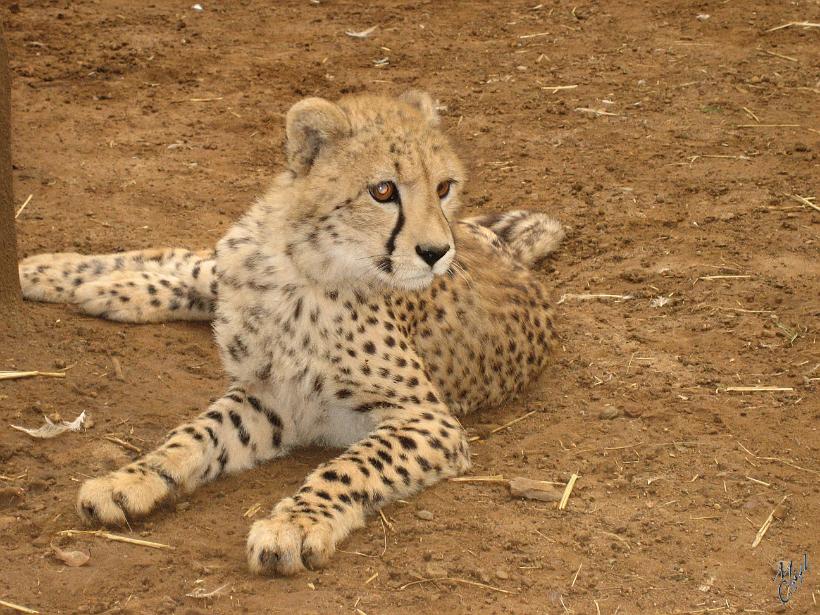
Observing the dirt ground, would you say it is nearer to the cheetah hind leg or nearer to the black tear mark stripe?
the cheetah hind leg

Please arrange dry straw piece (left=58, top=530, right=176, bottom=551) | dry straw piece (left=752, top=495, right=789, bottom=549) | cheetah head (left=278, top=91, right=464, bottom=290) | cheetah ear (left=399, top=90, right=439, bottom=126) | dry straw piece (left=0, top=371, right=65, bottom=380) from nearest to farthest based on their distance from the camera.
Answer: dry straw piece (left=58, top=530, right=176, bottom=551) → dry straw piece (left=752, top=495, right=789, bottom=549) → cheetah head (left=278, top=91, right=464, bottom=290) → cheetah ear (left=399, top=90, right=439, bottom=126) → dry straw piece (left=0, top=371, right=65, bottom=380)

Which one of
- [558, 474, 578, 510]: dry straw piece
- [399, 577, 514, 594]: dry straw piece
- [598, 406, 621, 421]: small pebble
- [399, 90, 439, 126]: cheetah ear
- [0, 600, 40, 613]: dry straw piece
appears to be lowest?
[598, 406, 621, 421]: small pebble

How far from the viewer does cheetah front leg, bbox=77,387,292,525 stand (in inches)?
128

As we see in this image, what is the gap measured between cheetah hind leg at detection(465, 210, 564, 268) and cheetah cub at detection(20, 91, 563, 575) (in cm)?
64

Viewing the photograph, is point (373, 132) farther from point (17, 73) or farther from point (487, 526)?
point (17, 73)

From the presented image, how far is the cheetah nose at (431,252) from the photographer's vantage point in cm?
331

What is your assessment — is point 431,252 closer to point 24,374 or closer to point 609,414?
point 609,414

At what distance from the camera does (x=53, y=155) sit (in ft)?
19.6

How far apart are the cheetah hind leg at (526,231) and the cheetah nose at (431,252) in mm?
1559

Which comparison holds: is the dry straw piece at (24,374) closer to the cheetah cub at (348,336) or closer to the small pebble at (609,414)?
the cheetah cub at (348,336)

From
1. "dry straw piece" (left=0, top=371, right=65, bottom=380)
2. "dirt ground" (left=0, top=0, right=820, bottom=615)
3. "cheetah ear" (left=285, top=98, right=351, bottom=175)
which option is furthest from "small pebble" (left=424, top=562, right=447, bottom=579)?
"dry straw piece" (left=0, top=371, right=65, bottom=380)

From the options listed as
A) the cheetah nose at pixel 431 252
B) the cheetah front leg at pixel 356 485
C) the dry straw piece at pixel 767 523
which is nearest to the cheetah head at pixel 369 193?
the cheetah nose at pixel 431 252

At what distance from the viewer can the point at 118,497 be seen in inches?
128

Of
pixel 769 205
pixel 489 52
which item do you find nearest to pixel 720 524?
pixel 769 205
